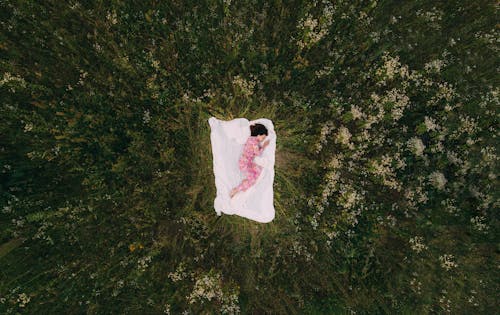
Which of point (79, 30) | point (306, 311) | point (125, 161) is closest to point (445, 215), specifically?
point (306, 311)

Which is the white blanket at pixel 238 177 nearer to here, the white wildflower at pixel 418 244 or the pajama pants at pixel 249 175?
the pajama pants at pixel 249 175

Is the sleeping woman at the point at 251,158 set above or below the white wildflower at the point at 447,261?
above

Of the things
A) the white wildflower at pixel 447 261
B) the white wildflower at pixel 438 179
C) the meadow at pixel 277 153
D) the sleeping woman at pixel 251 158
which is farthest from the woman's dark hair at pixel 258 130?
the white wildflower at pixel 447 261

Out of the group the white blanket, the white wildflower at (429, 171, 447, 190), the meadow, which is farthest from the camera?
the white wildflower at (429, 171, 447, 190)

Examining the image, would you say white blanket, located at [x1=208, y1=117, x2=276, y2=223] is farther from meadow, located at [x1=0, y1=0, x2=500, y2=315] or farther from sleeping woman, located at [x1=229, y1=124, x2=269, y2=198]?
meadow, located at [x1=0, y1=0, x2=500, y2=315]

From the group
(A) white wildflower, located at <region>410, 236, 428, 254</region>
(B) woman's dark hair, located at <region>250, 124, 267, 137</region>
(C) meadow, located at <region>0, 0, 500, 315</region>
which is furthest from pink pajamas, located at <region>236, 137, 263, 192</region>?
(A) white wildflower, located at <region>410, 236, 428, 254</region>

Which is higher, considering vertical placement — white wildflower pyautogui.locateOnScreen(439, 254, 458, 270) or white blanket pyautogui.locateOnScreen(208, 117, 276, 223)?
white blanket pyautogui.locateOnScreen(208, 117, 276, 223)

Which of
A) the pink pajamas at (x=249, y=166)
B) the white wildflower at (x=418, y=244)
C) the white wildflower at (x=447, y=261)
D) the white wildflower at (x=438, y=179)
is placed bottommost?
the white wildflower at (x=447, y=261)
